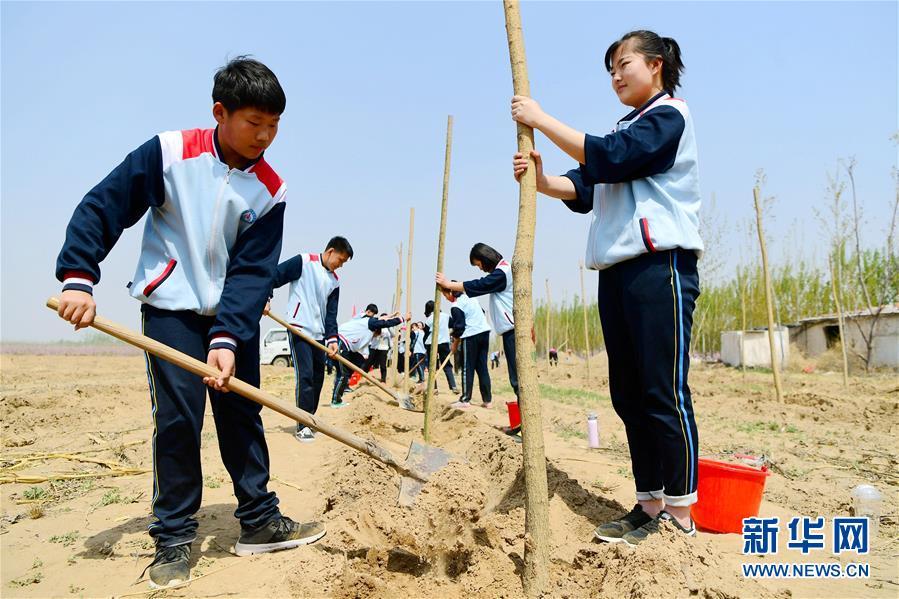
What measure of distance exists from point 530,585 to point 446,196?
3285 mm

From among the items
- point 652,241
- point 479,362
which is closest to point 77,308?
point 652,241

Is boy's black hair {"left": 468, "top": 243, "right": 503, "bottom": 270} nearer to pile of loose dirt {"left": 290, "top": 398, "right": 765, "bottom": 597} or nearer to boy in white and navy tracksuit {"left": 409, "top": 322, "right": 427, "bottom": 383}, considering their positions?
pile of loose dirt {"left": 290, "top": 398, "right": 765, "bottom": 597}

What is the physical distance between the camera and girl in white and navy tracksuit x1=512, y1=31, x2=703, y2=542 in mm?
2152

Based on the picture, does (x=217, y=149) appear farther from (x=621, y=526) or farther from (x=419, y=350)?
(x=419, y=350)

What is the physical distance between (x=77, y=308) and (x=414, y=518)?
1.58 metres

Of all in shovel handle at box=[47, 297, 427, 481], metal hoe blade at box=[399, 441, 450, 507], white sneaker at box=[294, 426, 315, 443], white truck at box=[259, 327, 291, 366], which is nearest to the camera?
shovel handle at box=[47, 297, 427, 481]

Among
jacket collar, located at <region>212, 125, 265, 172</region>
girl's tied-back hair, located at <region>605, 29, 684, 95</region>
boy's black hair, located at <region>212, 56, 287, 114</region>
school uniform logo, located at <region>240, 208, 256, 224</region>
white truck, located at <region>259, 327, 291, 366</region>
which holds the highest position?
girl's tied-back hair, located at <region>605, 29, 684, 95</region>

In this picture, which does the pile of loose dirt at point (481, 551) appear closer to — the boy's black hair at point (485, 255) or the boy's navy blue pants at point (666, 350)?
the boy's navy blue pants at point (666, 350)

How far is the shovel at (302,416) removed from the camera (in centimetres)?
201

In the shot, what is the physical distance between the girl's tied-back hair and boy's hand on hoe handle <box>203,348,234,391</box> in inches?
78.9

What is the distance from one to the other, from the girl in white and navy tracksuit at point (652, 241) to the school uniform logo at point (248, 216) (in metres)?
1.12

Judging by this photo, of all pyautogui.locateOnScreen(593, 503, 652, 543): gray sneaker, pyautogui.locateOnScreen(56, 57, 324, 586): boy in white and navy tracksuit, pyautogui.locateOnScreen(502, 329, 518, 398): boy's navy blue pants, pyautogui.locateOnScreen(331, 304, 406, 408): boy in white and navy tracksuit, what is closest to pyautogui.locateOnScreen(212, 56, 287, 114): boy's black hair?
pyautogui.locateOnScreen(56, 57, 324, 586): boy in white and navy tracksuit

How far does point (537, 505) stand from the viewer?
1978 millimetres

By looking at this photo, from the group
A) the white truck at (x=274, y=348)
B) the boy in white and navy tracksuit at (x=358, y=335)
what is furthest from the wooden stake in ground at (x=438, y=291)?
the white truck at (x=274, y=348)
